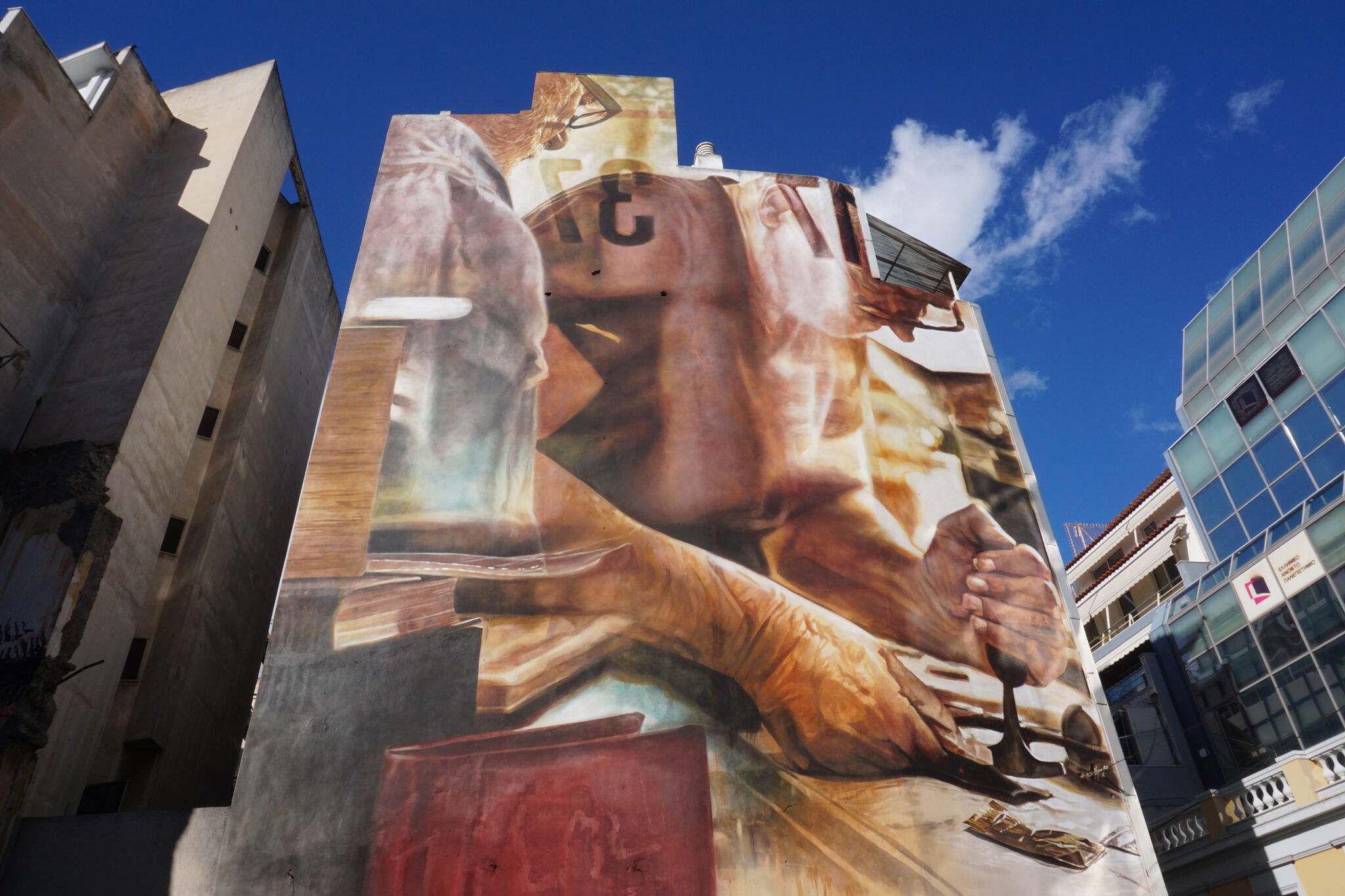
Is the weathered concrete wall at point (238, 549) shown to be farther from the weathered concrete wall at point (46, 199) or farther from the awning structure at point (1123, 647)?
the awning structure at point (1123, 647)

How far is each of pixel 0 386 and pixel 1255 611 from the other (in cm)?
2114

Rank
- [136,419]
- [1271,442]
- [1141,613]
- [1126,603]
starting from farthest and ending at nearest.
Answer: [1126,603]
[1141,613]
[1271,442]
[136,419]

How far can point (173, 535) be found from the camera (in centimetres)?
1611

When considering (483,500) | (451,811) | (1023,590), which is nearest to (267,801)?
(451,811)

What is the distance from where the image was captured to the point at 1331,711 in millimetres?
16984

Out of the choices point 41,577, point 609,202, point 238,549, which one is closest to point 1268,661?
point 609,202

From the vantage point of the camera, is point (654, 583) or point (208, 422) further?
point (208, 422)

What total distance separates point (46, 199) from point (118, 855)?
1007 centimetres

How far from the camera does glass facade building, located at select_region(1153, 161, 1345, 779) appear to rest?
17.7 m

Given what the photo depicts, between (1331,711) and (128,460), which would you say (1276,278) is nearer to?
(1331,711)

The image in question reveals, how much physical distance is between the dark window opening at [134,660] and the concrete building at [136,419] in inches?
1.0

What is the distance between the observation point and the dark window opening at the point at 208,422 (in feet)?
56.6

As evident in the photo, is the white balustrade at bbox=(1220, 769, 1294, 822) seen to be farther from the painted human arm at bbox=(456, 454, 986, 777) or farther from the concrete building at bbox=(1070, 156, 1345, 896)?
the painted human arm at bbox=(456, 454, 986, 777)

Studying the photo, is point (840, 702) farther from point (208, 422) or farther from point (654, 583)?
point (208, 422)
